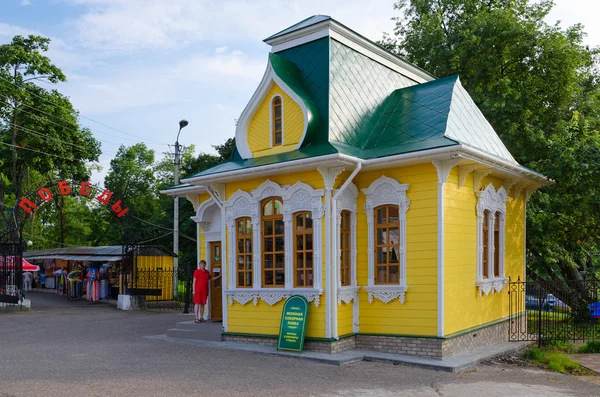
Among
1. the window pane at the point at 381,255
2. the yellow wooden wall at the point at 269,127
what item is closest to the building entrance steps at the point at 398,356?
the window pane at the point at 381,255

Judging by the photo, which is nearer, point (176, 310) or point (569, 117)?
point (569, 117)

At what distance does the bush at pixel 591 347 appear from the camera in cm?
1244

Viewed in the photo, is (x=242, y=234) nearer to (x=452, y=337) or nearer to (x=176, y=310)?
(x=452, y=337)

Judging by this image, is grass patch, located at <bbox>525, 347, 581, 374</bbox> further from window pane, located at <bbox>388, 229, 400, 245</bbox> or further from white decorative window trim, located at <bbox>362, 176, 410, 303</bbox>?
window pane, located at <bbox>388, 229, 400, 245</bbox>

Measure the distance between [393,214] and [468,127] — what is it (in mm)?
2740

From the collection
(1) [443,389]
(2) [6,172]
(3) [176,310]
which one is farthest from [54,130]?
(1) [443,389]

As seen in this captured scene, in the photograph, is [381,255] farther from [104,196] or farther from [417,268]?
[104,196]

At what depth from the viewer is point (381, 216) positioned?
11820 millimetres

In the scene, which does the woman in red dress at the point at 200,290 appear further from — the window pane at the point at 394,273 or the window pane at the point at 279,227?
the window pane at the point at 394,273

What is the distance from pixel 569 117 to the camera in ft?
61.1

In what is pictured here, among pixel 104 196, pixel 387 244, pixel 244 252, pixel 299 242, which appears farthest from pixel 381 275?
pixel 104 196

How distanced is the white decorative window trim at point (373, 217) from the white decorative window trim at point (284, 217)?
1.07 metres

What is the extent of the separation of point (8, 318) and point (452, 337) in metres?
14.4

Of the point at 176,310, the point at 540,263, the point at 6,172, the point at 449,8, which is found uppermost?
the point at 449,8
